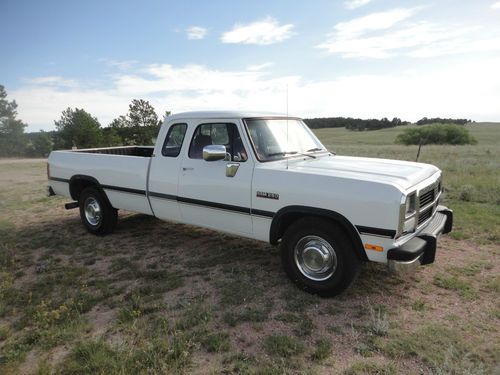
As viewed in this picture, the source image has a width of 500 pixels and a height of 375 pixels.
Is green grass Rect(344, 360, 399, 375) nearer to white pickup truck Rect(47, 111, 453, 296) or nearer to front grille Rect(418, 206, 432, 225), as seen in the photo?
white pickup truck Rect(47, 111, 453, 296)

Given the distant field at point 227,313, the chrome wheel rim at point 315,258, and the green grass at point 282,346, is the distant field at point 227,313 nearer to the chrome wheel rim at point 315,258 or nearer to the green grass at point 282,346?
the green grass at point 282,346

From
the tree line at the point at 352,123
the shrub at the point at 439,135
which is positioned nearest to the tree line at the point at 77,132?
the shrub at the point at 439,135

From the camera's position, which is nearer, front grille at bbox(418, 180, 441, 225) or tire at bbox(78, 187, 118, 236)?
front grille at bbox(418, 180, 441, 225)

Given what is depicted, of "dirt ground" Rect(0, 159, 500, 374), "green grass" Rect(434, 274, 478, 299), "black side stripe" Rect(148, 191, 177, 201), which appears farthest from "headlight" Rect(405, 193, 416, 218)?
"black side stripe" Rect(148, 191, 177, 201)

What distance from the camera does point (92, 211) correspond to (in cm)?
660

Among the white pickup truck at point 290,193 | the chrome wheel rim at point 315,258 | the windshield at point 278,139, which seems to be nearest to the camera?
the white pickup truck at point 290,193

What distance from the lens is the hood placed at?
371 cm

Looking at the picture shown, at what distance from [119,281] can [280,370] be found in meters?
2.60

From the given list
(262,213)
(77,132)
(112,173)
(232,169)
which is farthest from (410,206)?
(77,132)

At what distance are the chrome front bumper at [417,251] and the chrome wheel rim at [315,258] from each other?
2.07 feet

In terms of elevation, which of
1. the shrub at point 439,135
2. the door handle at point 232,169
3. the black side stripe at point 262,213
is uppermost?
the shrub at point 439,135

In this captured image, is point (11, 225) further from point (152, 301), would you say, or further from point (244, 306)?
point (244, 306)

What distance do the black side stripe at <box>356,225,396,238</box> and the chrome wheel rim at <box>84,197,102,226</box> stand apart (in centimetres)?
469

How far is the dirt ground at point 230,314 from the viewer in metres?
2.99
